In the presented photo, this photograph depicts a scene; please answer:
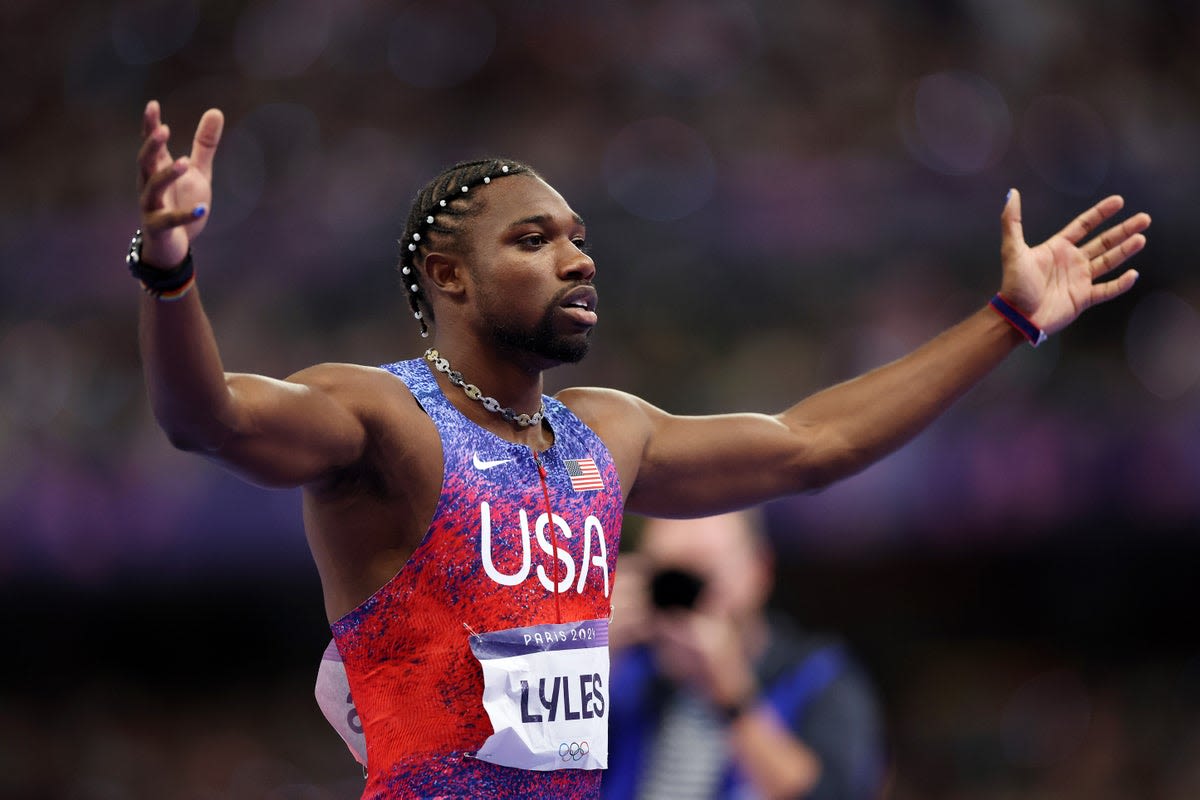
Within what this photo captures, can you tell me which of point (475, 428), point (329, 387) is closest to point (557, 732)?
point (475, 428)

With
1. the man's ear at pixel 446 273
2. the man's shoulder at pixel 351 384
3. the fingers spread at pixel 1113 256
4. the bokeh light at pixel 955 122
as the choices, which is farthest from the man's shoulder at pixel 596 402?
the bokeh light at pixel 955 122

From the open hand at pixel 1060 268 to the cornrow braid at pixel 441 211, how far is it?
1.21 metres

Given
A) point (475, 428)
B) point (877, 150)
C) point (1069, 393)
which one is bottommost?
point (475, 428)

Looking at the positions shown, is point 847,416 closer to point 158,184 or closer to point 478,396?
point 478,396

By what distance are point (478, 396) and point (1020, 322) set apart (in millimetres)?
1383

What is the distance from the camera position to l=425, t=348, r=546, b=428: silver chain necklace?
297 cm

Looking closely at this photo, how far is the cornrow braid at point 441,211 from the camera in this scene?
3.07 meters

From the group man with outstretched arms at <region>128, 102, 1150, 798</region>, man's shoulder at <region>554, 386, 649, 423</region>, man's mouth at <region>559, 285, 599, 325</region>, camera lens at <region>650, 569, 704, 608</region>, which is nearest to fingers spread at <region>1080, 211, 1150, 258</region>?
man with outstretched arms at <region>128, 102, 1150, 798</region>

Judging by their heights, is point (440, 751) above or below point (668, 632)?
below

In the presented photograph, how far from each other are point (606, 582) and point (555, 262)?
27.6 inches

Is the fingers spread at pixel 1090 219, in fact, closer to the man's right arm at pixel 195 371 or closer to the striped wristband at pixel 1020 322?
the striped wristband at pixel 1020 322

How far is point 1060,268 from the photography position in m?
3.46

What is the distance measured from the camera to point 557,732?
8.91 ft

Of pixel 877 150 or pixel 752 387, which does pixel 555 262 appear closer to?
pixel 752 387
